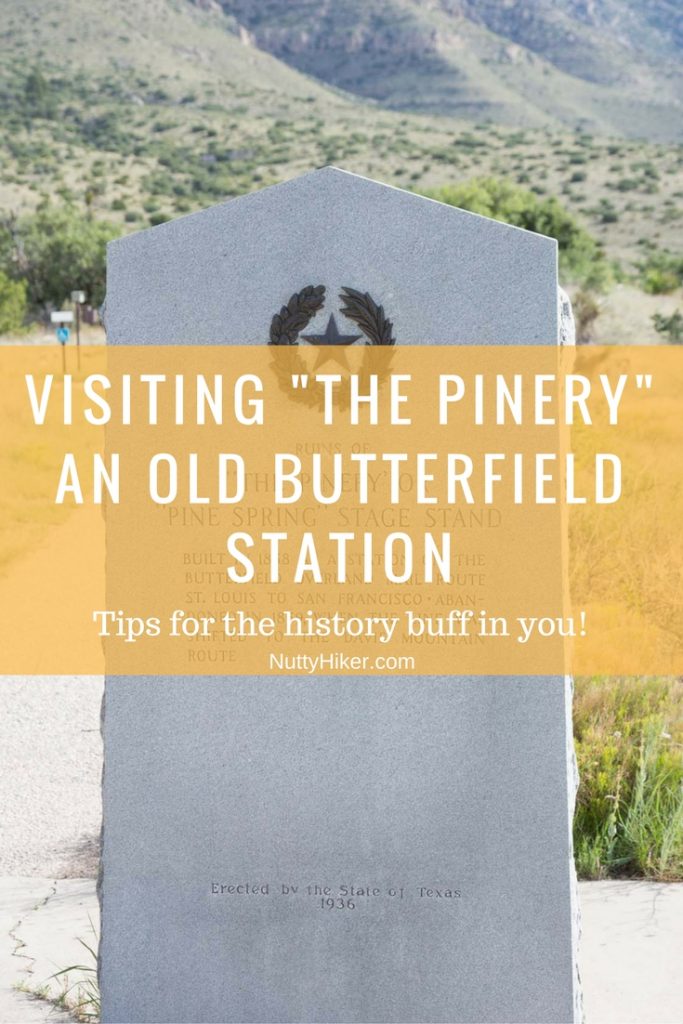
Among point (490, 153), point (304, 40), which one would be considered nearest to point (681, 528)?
point (490, 153)

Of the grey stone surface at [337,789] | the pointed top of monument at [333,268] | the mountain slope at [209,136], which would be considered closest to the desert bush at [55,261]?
the mountain slope at [209,136]

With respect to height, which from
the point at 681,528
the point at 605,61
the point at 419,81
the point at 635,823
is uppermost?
the point at 605,61

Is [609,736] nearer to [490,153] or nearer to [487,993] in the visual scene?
[487,993]

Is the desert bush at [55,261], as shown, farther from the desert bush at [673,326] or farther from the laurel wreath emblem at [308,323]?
the laurel wreath emblem at [308,323]

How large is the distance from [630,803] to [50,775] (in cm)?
320

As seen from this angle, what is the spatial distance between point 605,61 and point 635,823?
98.9 m

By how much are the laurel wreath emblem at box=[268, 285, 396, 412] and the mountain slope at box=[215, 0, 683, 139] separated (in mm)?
77551

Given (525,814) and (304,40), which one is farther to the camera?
(304,40)

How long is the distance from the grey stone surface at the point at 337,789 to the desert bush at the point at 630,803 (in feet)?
4.10

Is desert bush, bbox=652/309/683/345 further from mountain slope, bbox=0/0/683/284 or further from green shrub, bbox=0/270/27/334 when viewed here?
mountain slope, bbox=0/0/683/284

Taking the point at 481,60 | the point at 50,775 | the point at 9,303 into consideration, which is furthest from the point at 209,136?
the point at 50,775

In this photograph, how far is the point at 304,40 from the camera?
3807 inches

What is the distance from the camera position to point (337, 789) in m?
3.97

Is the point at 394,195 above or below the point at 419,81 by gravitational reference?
below
